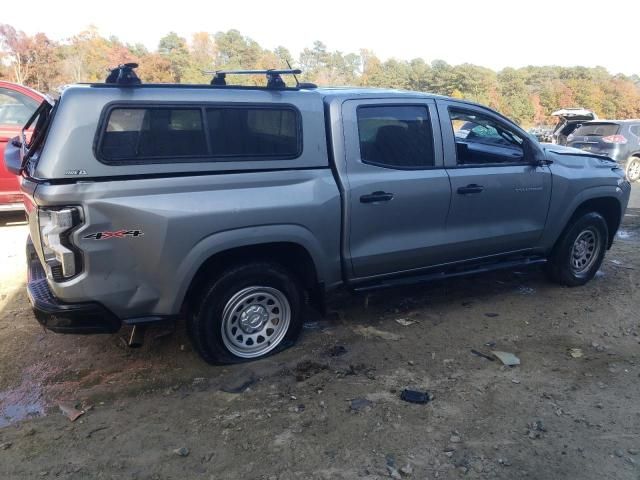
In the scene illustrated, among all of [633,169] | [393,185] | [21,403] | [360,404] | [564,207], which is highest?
[393,185]

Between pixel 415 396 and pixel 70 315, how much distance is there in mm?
2169

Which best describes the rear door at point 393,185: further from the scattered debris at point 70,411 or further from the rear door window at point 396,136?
the scattered debris at point 70,411

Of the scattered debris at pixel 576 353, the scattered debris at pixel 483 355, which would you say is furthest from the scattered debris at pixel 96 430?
the scattered debris at pixel 576 353

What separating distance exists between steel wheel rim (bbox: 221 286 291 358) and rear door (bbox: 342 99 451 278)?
658mm

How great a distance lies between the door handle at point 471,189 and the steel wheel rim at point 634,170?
10638mm

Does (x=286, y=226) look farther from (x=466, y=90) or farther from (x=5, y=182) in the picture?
(x=466, y=90)

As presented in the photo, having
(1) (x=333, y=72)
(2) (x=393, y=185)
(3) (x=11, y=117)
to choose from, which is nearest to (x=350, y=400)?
(2) (x=393, y=185)

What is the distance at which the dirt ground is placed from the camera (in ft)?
8.86

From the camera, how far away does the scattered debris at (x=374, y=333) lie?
4.17 metres

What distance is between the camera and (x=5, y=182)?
6914 millimetres

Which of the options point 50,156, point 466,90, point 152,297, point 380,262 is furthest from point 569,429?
point 466,90

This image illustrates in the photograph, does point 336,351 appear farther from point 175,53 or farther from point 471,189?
point 175,53

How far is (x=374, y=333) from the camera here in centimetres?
423

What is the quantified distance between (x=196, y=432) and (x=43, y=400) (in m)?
1.09
